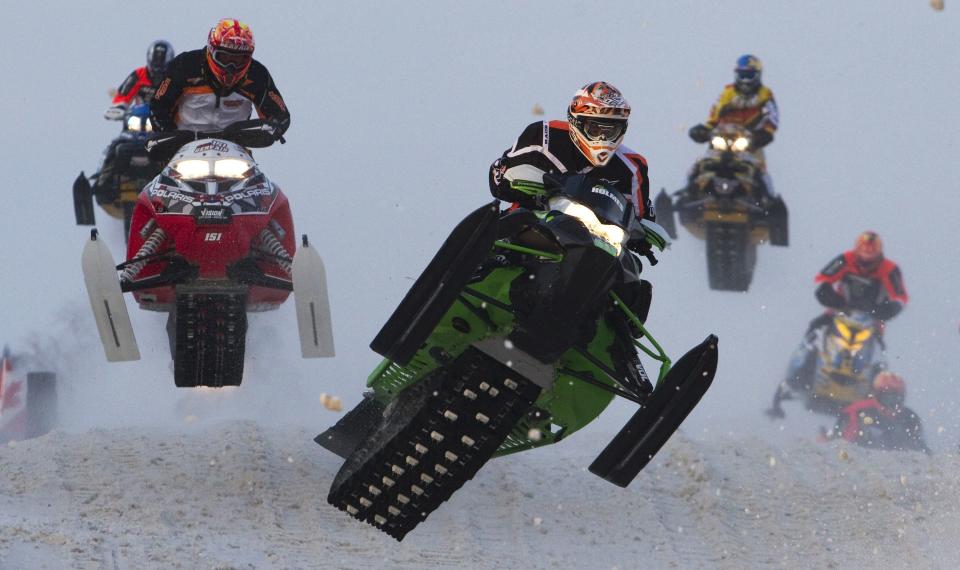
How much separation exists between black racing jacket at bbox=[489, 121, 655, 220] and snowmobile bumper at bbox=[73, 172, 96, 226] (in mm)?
5826

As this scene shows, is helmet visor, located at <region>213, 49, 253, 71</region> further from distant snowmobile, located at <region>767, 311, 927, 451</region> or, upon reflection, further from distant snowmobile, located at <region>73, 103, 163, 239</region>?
distant snowmobile, located at <region>767, 311, 927, 451</region>

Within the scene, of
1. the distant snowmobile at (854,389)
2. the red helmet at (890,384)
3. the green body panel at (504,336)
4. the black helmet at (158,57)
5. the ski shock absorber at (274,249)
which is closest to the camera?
the green body panel at (504,336)

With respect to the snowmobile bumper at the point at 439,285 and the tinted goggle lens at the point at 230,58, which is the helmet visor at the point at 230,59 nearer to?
the tinted goggle lens at the point at 230,58

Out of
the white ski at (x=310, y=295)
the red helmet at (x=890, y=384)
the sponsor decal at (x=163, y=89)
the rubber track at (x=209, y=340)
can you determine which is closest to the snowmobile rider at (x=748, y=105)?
the red helmet at (x=890, y=384)

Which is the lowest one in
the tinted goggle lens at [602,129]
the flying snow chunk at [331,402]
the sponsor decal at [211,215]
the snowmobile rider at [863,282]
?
the flying snow chunk at [331,402]

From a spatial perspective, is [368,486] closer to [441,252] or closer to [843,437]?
[441,252]

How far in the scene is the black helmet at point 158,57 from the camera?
14586mm

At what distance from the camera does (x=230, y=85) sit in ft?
36.4

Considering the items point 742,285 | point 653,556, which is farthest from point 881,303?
point 653,556

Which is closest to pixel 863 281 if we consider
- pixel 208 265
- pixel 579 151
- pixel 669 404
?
pixel 208 265

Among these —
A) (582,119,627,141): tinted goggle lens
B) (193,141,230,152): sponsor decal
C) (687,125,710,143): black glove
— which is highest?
(582,119,627,141): tinted goggle lens

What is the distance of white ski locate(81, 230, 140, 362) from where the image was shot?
1011cm

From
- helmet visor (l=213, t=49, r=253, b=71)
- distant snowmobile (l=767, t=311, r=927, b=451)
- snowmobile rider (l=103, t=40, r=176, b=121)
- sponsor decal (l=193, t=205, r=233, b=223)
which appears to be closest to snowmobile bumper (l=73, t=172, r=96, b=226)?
snowmobile rider (l=103, t=40, r=176, b=121)

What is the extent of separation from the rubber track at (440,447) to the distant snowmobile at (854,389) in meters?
6.26
